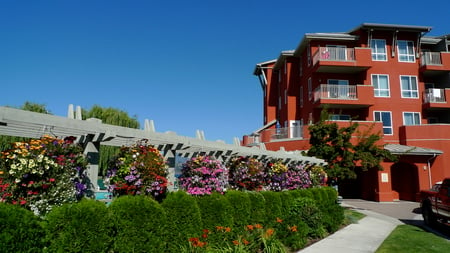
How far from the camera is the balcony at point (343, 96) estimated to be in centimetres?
2622

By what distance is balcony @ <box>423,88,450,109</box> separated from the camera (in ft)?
89.1

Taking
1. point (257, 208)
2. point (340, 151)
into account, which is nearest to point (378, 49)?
point (340, 151)

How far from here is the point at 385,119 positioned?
27594 mm

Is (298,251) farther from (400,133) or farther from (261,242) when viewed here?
(400,133)

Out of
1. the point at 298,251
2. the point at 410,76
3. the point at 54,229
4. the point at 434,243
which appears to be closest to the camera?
the point at 54,229

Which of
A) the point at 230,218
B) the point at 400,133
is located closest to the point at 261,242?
the point at 230,218

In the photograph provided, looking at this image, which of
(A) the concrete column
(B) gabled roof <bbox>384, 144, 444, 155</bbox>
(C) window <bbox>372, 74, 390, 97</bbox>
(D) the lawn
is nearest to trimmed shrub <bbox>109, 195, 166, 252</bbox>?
(A) the concrete column

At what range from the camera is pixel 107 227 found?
510 cm

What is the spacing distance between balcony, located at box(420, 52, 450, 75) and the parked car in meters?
17.4

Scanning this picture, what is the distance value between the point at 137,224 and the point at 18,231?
2.03m

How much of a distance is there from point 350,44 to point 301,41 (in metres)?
4.28

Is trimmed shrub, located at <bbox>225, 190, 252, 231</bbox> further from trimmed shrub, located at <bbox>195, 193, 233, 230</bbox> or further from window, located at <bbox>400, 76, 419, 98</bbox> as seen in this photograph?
window, located at <bbox>400, 76, 419, 98</bbox>

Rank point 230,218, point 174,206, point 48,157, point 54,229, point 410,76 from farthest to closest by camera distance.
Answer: point 410,76 → point 230,218 → point 174,206 → point 48,157 → point 54,229

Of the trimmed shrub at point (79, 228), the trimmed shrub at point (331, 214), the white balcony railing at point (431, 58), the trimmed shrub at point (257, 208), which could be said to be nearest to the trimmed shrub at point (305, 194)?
the trimmed shrub at point (331, 214)
